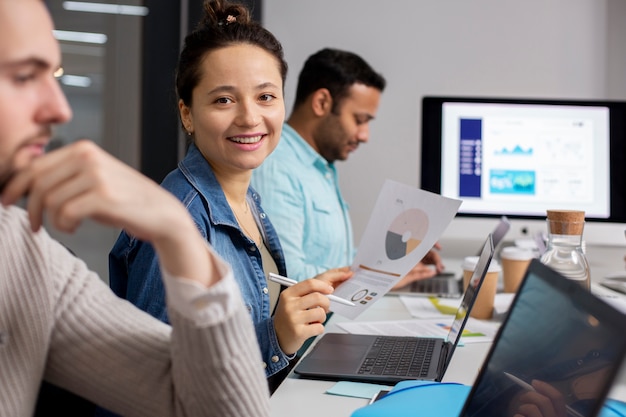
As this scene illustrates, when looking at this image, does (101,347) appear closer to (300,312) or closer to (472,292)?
(300,312)

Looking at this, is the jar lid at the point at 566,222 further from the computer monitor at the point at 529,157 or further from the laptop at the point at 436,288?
the computer monitor at the point at 529,157

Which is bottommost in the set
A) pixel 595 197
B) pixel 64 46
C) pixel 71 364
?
pixel 71 364

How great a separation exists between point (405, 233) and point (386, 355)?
310mm

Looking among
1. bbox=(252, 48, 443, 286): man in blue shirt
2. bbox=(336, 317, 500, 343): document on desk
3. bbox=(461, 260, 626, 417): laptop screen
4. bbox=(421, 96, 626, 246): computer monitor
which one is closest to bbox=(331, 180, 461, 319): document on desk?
bbox=(336, 317, 500, 343): document on desk

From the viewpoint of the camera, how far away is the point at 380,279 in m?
1.51

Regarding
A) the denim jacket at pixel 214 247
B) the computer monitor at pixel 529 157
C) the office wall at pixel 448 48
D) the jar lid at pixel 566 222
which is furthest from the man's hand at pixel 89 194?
the office wall at pixel 448 48

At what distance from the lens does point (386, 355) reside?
1319mm

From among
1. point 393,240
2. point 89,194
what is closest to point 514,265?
point 393,240

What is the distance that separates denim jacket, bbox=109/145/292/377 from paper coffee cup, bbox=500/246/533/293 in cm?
82

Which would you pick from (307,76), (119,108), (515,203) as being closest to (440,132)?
(515,203)

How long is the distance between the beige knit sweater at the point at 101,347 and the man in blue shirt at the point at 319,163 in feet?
3.81

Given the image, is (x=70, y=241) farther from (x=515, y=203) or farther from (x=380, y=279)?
(x=515, y=203)

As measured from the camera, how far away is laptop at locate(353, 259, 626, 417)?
0.58 m

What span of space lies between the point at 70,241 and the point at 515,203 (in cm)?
151
